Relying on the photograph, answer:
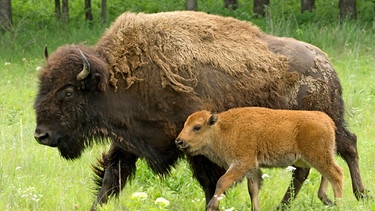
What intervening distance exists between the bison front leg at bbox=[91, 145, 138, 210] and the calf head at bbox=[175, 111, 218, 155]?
1.11 metres

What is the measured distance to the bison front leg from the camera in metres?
7.77

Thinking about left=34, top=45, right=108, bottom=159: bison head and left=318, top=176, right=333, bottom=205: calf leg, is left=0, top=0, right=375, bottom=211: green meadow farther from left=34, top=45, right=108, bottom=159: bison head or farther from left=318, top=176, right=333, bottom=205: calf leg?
left=34, top=45, right=108, bottom=159: bison head

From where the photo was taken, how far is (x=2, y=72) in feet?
51.0

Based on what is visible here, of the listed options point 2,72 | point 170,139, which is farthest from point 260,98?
point 2,72

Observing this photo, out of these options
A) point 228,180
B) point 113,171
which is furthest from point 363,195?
point 113,171

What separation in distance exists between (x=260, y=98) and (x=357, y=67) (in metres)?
7.35

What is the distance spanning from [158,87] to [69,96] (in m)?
0.81

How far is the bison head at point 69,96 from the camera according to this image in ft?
24.2

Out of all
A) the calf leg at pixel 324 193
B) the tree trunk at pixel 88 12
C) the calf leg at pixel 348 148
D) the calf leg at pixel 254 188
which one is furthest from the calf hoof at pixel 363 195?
the tree trunk at pixel 88 12

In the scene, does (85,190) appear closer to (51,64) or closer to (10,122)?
(51,64)

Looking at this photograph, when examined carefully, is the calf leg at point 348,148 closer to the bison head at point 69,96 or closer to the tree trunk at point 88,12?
the bison head at point 69,96

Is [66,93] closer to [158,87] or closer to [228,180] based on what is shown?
[158,87]

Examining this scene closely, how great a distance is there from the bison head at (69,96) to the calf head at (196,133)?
1.03 meters

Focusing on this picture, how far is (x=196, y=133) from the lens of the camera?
6855 mm
